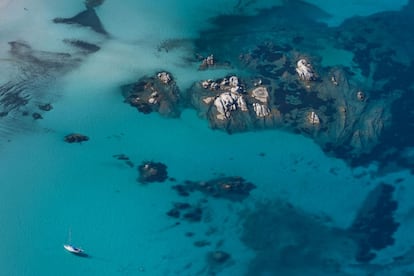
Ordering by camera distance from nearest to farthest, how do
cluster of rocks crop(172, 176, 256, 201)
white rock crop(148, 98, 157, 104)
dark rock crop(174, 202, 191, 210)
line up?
dark rock crop(174, 202, 191, 210) < cluster of rocks crop(172, 176, 256, 201) < white rock crop(148, 98, 157, 104)

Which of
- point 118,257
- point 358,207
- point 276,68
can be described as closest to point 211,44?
point 276,68

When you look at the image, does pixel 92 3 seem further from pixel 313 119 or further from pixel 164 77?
pixel 313 119

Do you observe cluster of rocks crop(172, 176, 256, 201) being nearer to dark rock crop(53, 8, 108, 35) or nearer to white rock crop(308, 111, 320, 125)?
white rock crop(308, 111, 320, 125)

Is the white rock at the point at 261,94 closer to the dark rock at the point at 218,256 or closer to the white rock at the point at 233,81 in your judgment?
the white rock at the point at 233,81

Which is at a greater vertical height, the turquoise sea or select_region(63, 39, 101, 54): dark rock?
select_region(63, 39, 101, 54): dark rock

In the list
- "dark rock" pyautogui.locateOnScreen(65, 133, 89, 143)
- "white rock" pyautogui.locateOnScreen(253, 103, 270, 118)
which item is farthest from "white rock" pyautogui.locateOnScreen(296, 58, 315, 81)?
"dark rock" pyautogui.locateOnScreen(65, 133, 89, 143)
